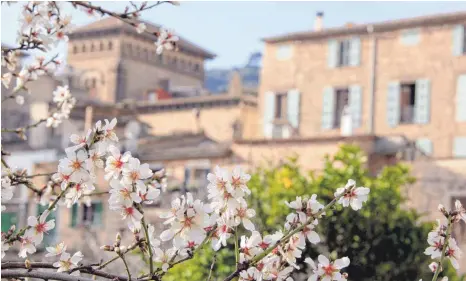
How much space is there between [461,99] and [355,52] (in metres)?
2.51

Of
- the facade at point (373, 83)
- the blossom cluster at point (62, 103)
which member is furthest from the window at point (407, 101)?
the blossom cluster at point (62, 103)

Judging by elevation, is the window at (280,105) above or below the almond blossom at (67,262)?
above

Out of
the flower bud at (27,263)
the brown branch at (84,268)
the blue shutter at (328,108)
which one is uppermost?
the blue shutter at (328,108)

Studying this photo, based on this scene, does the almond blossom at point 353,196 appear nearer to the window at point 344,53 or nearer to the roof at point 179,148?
the roof at point 179,148

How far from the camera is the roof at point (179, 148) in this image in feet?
58.4

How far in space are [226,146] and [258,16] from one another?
496 inches

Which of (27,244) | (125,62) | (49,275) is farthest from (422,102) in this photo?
(49,275)

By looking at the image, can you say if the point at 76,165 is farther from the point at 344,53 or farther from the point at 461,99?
the point at 344,53

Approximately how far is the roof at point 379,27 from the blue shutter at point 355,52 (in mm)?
173

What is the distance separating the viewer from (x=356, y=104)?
20.5 metres

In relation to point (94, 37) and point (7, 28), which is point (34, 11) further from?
point (94, 37)

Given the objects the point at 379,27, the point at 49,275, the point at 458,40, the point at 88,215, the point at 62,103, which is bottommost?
the point at 88,215

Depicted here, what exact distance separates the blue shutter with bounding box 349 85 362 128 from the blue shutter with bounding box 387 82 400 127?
1.83ft

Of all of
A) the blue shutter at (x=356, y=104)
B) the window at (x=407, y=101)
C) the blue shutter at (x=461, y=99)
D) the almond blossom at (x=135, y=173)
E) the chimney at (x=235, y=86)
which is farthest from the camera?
the chimney at (x=235, y=86)
